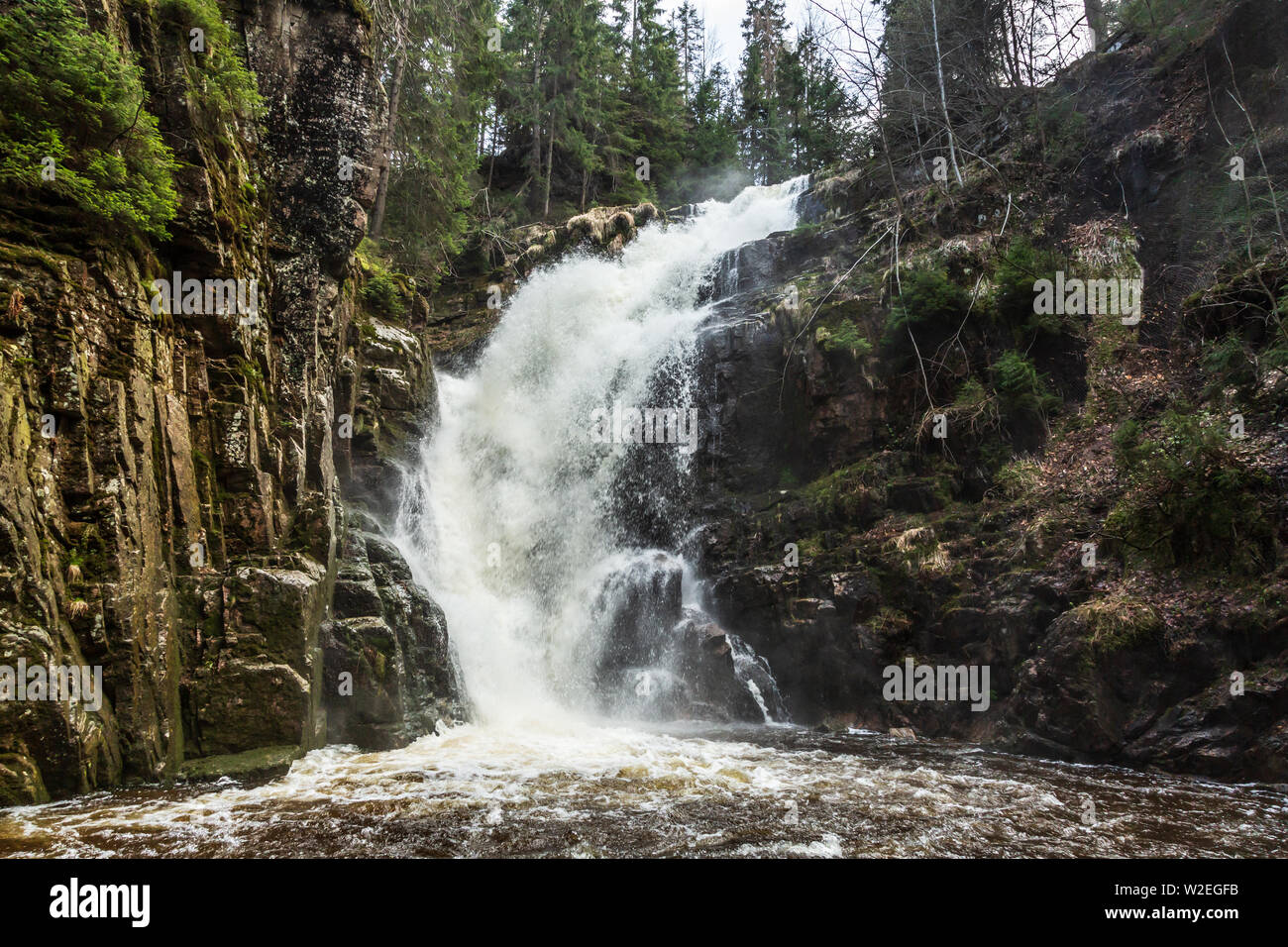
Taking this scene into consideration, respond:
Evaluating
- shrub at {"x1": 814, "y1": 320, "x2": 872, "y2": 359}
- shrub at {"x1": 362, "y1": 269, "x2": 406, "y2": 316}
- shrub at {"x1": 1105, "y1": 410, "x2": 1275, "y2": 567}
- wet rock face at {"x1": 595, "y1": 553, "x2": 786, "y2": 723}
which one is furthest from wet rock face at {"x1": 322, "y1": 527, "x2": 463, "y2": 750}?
shrub at {"x1": 1105, "y1": 410, "x2": 1275, "y2": 567}

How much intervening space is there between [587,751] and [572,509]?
6.39m

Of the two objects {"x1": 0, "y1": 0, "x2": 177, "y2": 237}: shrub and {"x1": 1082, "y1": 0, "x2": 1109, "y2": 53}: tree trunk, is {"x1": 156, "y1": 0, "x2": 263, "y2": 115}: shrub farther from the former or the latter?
{"x1": 1082, "y1": 0, "x2": 1109, "y2": 53}: tree trunk

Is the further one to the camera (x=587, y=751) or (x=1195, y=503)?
(x=587, y=751)

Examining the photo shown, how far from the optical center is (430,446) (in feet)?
46.4

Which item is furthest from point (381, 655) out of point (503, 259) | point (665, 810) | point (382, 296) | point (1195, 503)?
point (503, 259)

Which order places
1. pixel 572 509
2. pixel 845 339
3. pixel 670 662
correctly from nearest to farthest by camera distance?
pixel 670 662, pixel 845 339, pixel 572 509

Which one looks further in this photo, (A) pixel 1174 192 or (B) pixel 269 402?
(A) pixel 1174 192

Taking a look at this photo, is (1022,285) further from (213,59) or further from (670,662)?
(213,59)

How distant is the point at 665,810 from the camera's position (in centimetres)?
599

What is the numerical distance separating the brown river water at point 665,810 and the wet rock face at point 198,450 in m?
0.70
